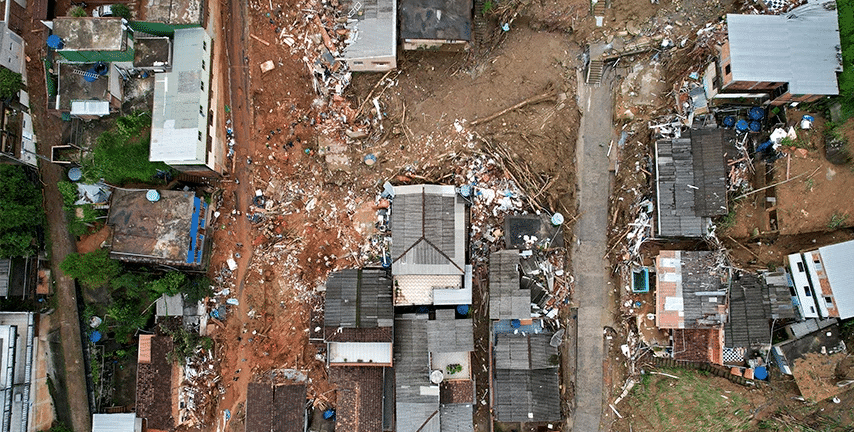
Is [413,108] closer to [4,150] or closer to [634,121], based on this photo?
[634,121]

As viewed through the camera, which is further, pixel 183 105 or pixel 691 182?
pixel 691 182

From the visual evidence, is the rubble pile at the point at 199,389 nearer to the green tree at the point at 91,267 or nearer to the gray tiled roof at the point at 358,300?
the green tree at the point at 91,267

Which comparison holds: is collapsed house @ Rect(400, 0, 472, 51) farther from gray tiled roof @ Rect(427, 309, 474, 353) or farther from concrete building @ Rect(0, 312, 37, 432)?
concrete building @ Rect(0, 312, 37, 432)

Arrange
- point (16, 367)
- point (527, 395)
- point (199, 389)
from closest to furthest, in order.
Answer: point (16, 367) < point (527, 395) < point (199, 389)

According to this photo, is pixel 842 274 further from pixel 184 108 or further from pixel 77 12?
pixel 77 12

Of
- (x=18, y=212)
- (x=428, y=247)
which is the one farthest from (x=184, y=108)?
(x=428, y=247)

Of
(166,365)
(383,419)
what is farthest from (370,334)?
(166,365)
